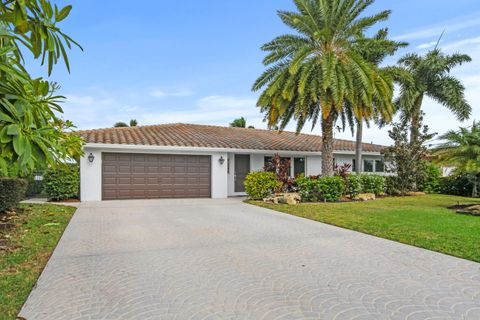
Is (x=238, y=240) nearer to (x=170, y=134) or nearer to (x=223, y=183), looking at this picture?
(x=223, y=183)

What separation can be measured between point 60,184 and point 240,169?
883 centimetres

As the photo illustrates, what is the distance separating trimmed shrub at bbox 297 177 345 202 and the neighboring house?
3.89m

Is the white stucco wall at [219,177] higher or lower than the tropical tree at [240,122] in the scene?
lower

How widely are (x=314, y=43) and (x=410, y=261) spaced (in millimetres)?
11642

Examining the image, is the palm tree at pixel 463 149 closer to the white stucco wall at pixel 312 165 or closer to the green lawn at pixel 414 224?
the green lawn at pixel 414 224

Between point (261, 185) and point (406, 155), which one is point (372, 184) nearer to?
point (406, 155)

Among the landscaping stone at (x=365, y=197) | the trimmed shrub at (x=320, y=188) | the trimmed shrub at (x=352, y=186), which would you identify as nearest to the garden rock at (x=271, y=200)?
the trimmed shrub at (x=320, y=188)

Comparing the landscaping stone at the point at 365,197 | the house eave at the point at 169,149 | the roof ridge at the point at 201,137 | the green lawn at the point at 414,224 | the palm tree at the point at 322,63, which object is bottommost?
the green lawn at the point at 414,224

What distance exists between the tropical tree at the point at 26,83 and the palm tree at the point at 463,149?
1305cm

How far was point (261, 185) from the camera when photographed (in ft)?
50.2

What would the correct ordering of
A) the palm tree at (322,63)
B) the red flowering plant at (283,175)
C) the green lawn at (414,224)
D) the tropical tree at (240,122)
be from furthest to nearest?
the tropical tree at (240,122) < the red flowering plant at (283,175) < the palm tree at (322,63) < the green lawn at (414,224)

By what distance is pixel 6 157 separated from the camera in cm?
189

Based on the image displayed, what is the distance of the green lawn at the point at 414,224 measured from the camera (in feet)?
21.7

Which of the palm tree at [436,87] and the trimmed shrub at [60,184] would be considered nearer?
the trimmed shrub at [60,184]
